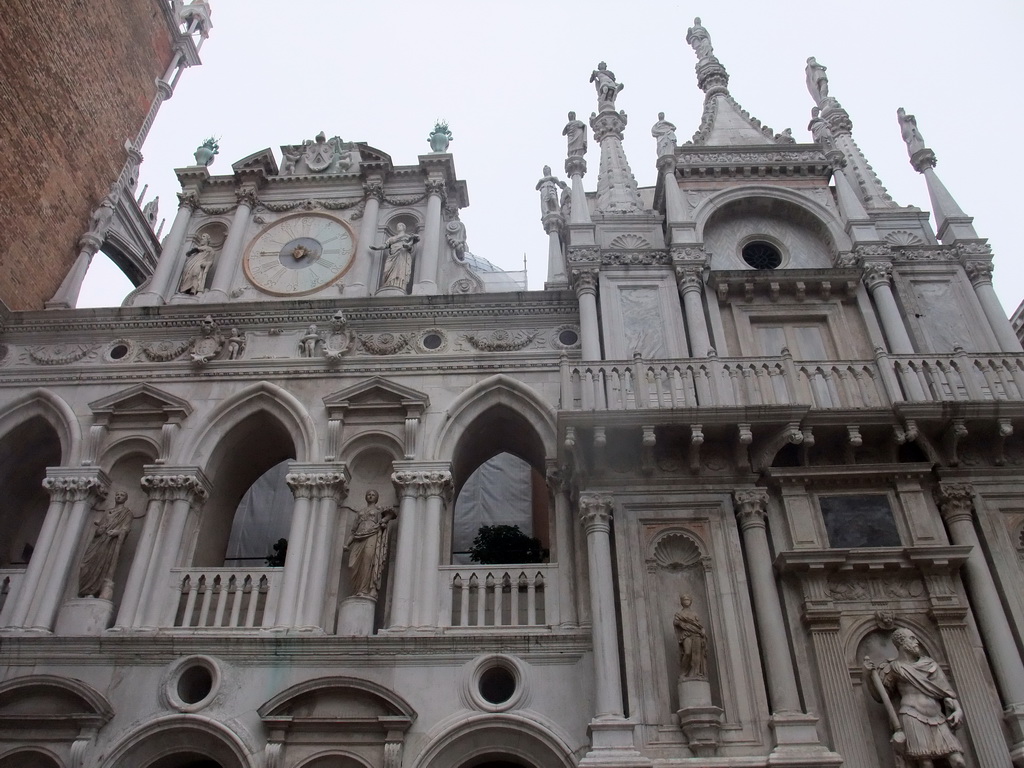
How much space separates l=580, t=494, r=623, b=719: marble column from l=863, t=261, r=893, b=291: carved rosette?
5.81 meters

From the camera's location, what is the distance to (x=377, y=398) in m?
13.1

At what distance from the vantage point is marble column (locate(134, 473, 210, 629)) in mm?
11508

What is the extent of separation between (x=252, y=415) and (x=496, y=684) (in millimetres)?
5470

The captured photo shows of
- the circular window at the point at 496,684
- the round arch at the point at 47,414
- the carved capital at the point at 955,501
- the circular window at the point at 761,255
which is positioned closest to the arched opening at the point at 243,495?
the round arch at the point at 47,414

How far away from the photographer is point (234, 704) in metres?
10.6

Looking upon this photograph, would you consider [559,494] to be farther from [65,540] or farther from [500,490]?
[65,540]

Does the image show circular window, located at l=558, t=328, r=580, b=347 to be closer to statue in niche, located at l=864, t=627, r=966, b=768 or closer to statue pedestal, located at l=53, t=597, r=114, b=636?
statue in niche, located at l=864, t=627, r=966, b=768

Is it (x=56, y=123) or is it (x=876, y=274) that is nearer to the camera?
(x=876, y=274)

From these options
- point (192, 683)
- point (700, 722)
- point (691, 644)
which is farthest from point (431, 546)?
point (700, 722)

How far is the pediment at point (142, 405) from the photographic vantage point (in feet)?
43.2

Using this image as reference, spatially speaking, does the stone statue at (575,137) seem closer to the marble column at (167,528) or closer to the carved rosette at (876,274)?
the carved rosette at (876,274)

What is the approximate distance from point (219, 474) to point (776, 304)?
8.85 m

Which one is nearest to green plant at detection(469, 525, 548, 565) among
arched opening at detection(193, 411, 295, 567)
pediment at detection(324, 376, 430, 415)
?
pediment at detection(324, 376, 430, 415)

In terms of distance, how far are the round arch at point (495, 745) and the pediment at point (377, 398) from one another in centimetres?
450
